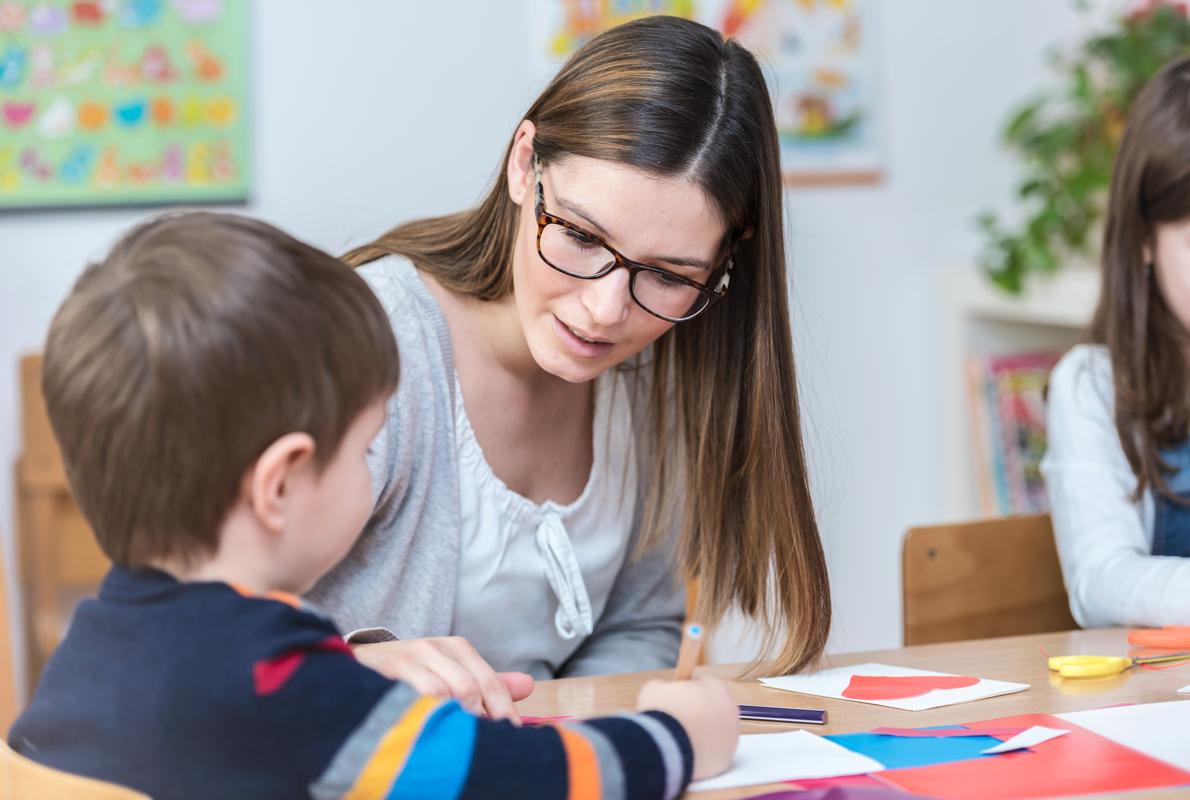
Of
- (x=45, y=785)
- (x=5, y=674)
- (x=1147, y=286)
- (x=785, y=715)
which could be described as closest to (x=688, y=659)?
(x=785, y=715)

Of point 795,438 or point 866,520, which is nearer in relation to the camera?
point 795,438

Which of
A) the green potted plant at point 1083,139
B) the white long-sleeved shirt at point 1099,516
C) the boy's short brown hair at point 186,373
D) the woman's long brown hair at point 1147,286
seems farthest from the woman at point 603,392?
the green potted plant at point 1083,139

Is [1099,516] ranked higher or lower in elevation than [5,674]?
higher

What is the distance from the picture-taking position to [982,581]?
57.0 inches

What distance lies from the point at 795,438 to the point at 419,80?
1.52m

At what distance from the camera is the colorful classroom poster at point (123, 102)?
227 cm

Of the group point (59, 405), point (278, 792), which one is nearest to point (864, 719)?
point (278, 792)

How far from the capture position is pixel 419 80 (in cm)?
247

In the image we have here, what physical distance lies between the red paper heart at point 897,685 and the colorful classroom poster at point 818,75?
68.8 inches

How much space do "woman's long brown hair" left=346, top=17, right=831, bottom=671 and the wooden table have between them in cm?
8

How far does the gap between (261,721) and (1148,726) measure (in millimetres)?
608

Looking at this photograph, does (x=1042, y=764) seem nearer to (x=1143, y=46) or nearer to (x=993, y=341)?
(x=1143, y=46)

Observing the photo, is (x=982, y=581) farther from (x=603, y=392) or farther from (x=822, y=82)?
(x=822, y=82)

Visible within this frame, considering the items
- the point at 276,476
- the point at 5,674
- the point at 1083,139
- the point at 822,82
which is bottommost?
the point at 5,674
